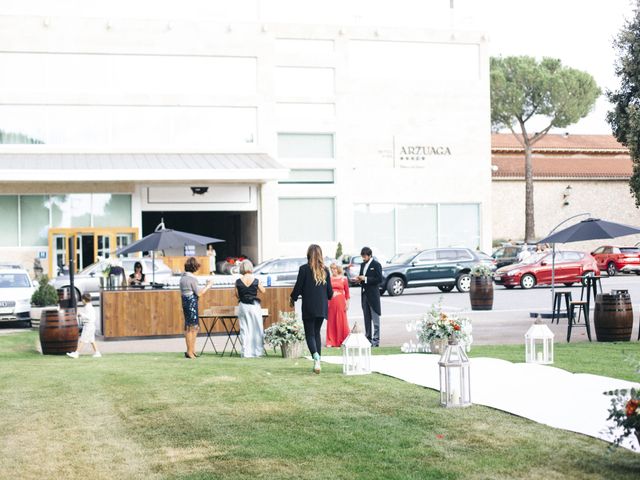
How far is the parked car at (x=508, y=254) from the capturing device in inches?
1705

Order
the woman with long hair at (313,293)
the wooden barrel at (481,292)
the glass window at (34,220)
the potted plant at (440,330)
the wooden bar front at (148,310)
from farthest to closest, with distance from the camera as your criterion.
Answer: the glass window at (34,220) → the wooden barrel at (481,292) → the wooden bar front at (148,310) → the potted plant at (440,330) → the woman with long hair at (313,293)

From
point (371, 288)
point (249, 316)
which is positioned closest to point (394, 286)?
point (371, 288)

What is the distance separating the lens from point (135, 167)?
4169cm

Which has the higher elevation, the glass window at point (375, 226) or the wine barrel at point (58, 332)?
the glass window at point (375, 226)

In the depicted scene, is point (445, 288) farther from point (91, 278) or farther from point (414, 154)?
point (414, 154)

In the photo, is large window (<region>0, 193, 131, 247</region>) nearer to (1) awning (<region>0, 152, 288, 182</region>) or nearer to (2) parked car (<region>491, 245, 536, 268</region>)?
(1) awning (<region>0, 152, 288, 182</region>)

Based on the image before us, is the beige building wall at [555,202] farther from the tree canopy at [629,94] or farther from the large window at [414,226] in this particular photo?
the tree canopy at [629,94]

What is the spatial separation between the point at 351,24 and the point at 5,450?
134 feet

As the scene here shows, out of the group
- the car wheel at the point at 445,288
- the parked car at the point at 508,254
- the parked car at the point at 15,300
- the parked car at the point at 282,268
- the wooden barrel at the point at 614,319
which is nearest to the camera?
the wooden barrel at the point at 614,319

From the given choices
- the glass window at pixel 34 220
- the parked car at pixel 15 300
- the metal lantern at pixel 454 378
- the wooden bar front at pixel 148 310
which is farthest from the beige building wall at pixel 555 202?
the metal lantern at pixel 454 378

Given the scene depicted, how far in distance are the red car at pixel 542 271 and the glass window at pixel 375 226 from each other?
11.6m

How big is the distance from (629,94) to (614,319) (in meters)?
4.04

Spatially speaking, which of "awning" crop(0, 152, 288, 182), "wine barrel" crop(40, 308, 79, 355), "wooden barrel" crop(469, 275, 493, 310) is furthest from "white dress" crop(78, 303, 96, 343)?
"awning" crop(0, 152, 288, 182)

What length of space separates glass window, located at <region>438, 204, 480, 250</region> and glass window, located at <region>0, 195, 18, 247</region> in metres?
19.9
